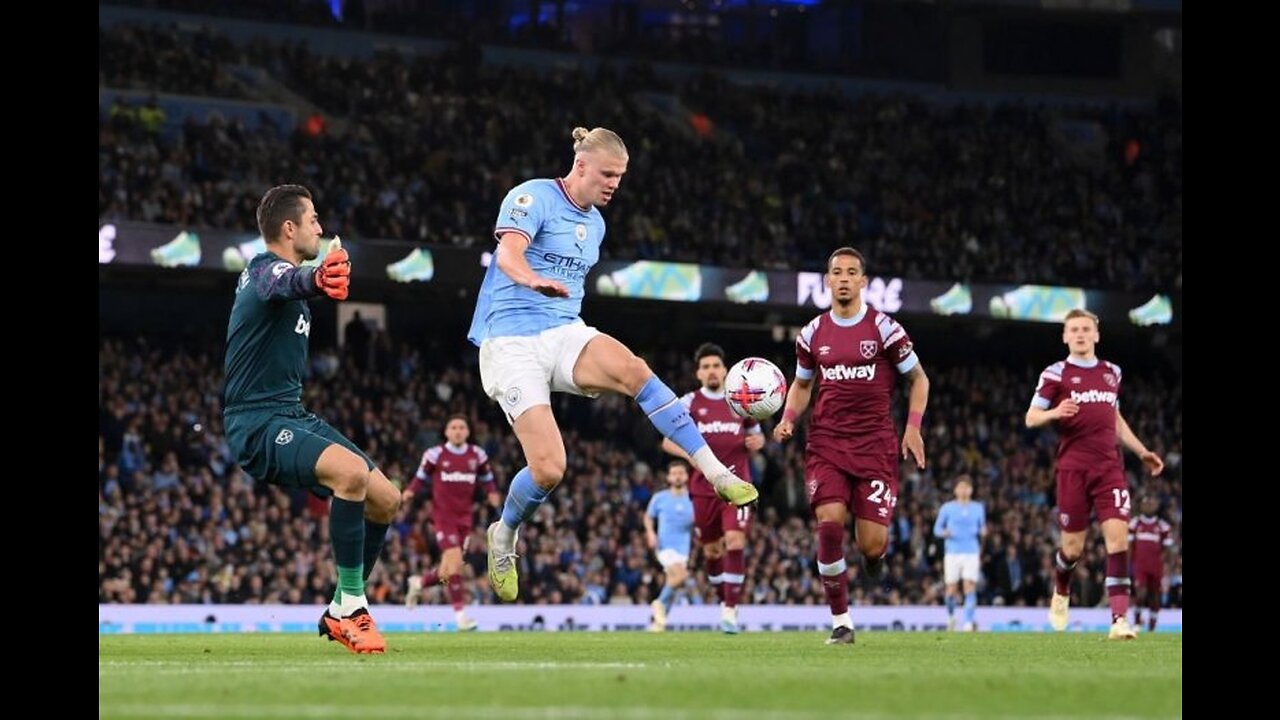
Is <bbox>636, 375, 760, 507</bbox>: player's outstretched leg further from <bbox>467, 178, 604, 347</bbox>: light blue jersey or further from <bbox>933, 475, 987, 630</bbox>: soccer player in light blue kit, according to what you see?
<bbox>933, 475, 987, 630</bbox>: soccer player in light blue kit

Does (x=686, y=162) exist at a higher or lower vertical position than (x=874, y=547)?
higher

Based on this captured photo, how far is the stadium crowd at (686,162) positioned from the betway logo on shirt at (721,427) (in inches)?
632

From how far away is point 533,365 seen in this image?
10.9 m

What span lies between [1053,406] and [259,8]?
29.0 metres

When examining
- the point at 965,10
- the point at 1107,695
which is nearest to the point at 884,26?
the point at 965,10

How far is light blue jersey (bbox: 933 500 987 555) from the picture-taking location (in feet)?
82.3

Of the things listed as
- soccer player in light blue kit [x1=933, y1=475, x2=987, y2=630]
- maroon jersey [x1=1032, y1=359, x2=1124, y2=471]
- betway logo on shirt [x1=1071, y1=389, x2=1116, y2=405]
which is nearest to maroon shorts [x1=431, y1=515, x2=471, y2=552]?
soccer player in light blue kit [x1=933, y1=475, x2=987, y2=630]

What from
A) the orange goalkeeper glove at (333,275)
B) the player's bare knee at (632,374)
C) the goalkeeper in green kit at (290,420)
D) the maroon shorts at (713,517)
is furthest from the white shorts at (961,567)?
the orange goalkeeper glove at (333,275)

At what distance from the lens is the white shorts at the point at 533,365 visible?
10867 mm

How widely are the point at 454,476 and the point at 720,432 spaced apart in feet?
13.5

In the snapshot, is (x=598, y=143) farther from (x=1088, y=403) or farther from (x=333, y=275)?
(x=1088, y=403)

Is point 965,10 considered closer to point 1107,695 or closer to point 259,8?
point 259,8

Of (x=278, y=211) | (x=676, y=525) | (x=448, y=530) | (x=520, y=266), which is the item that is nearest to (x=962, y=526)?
(x=676, y=525)

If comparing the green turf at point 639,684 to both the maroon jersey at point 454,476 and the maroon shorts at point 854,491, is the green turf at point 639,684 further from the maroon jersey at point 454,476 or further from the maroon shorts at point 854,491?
the maroon jersey at point 454,476
